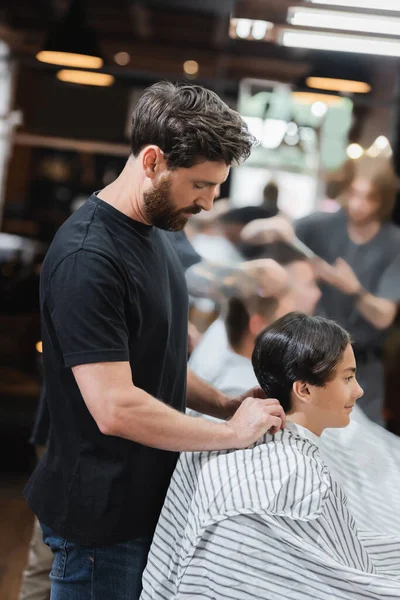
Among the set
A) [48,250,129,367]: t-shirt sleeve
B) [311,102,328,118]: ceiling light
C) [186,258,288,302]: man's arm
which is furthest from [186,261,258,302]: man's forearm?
[48,250,129,367]: t-shirt sleeve

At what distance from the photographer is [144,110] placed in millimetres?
1417

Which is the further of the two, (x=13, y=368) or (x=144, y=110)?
(x=13, y=368)

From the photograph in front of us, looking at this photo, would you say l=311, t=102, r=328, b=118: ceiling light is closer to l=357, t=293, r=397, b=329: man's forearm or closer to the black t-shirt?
l=357, t=293, r=397, b=329: man's forearm

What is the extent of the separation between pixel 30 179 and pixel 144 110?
88.6 inches

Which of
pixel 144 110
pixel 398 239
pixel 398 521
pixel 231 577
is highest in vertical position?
pixel 144 110

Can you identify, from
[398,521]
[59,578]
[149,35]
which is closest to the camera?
[59,578]

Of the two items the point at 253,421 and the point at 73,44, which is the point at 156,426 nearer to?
the point at 253,421

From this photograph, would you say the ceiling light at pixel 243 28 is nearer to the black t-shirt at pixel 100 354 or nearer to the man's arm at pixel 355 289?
the man's arm at pixel 355 289

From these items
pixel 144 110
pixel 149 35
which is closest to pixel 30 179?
pixel 149 35

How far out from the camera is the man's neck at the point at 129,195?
4.67ft

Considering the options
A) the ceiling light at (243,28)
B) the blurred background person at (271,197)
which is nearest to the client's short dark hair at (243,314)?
the blurred background person at (271,197)

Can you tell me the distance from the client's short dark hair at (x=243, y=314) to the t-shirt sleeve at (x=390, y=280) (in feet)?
2.89

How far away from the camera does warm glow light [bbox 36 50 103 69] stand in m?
3.46

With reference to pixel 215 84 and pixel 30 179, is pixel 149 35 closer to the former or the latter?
pixel 215 84
